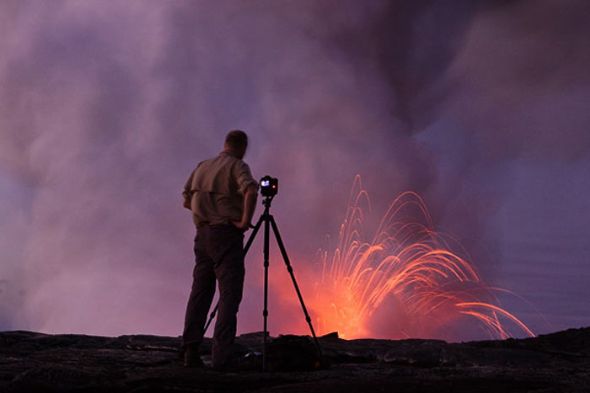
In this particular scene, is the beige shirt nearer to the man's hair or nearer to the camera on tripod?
the man's hair

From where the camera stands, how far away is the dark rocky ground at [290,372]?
6.98 meters

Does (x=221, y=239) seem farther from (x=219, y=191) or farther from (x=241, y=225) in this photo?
(x=219, y=191)

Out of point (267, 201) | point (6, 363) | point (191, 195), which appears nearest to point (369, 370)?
point (267, 201)

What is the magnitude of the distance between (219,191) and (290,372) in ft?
7.81

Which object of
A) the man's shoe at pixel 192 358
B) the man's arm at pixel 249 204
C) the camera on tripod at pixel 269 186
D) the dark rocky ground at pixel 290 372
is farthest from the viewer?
the man's shoe at pixel 192 358

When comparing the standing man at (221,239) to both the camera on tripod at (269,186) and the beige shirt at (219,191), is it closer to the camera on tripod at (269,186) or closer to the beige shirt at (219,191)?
the beige shirt at (219,191)

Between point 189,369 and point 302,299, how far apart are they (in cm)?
168

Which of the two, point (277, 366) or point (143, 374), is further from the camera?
point (277, 366)

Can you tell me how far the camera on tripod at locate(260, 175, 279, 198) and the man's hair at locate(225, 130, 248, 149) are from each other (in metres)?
0.52

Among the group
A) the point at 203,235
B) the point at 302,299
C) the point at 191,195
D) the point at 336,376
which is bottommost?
the point at 336,376

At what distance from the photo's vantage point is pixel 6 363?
9234 mm

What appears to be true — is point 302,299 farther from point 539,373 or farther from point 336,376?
point 539,373

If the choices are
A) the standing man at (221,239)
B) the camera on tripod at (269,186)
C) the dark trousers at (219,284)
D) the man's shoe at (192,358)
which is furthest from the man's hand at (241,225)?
the man's shoe at (192,358)

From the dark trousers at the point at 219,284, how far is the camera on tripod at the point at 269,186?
1.98 ft
